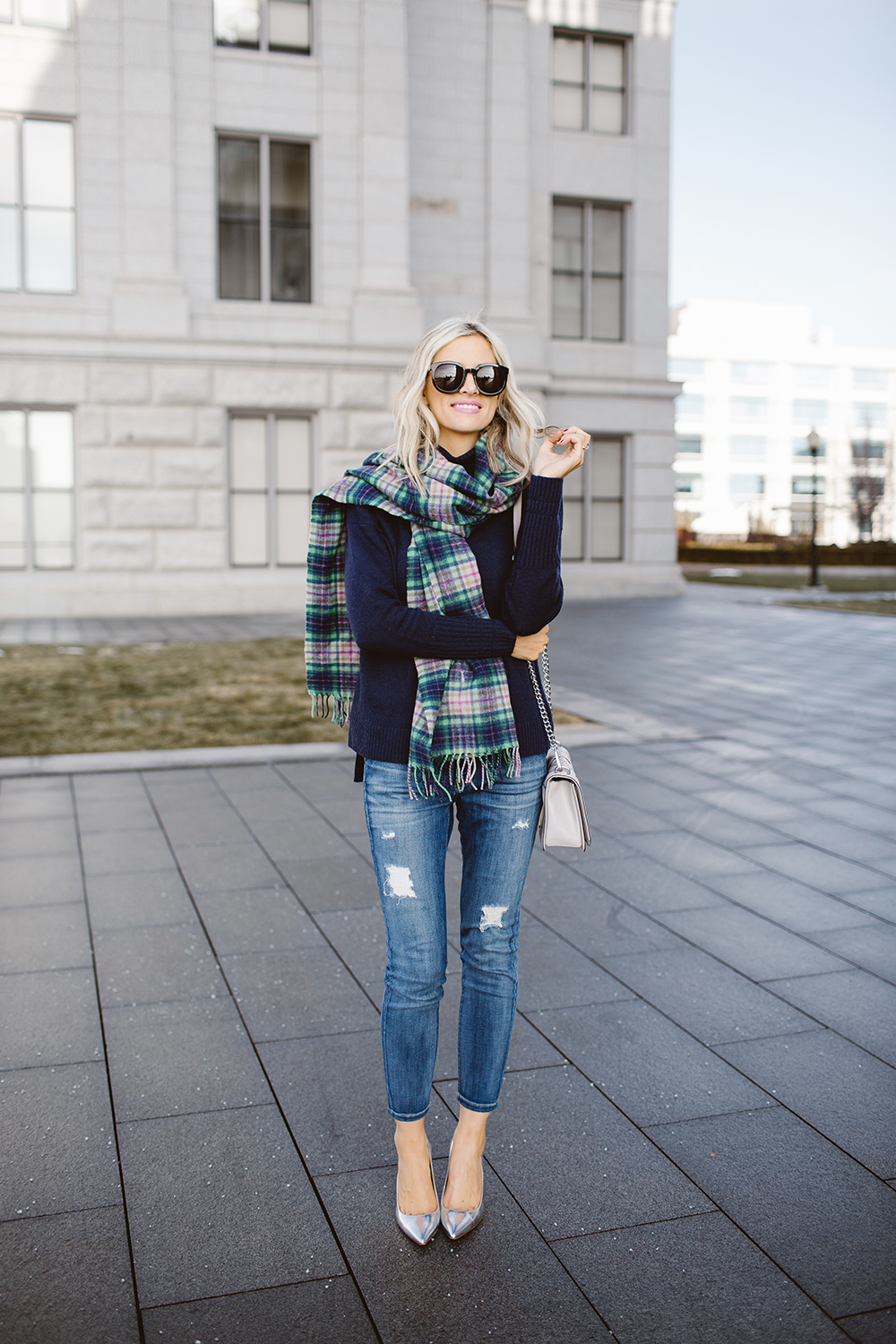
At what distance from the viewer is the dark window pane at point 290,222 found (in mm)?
18688

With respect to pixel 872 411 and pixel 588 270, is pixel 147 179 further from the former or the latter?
pixel 872 411

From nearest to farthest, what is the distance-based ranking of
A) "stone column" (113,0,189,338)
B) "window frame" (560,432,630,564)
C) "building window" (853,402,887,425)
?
1. "stone column" (113,0,189,338)
2. "window frame" (560,432,630,564)
3. "building window" (853,402,887,425)

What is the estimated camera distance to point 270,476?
18.8 m

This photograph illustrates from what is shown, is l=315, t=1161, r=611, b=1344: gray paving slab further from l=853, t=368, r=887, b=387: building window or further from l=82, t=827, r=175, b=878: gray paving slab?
l=853, t=368, r=887, b=387: building window

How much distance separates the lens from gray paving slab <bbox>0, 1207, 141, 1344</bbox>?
2.30 metres

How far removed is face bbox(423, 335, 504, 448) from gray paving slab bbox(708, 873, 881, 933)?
2.75 m

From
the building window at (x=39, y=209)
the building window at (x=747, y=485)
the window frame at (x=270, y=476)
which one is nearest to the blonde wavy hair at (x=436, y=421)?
the window frame at (x=270, y=476)

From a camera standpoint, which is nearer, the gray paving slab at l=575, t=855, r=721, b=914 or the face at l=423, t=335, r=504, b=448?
the face at l=423, t=335, r=504, b=448

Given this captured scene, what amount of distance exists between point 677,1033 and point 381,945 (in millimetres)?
1204

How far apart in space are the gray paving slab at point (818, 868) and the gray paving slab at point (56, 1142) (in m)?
3.14

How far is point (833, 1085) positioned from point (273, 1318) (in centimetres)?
173

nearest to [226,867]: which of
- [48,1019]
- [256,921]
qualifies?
[256,921]

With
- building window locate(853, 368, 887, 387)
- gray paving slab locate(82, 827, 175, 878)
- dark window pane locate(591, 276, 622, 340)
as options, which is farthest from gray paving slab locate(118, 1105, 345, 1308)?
building window locate(853, 368, 887, 387)

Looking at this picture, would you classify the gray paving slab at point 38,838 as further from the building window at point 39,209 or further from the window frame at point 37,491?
the building window at point 39,209
